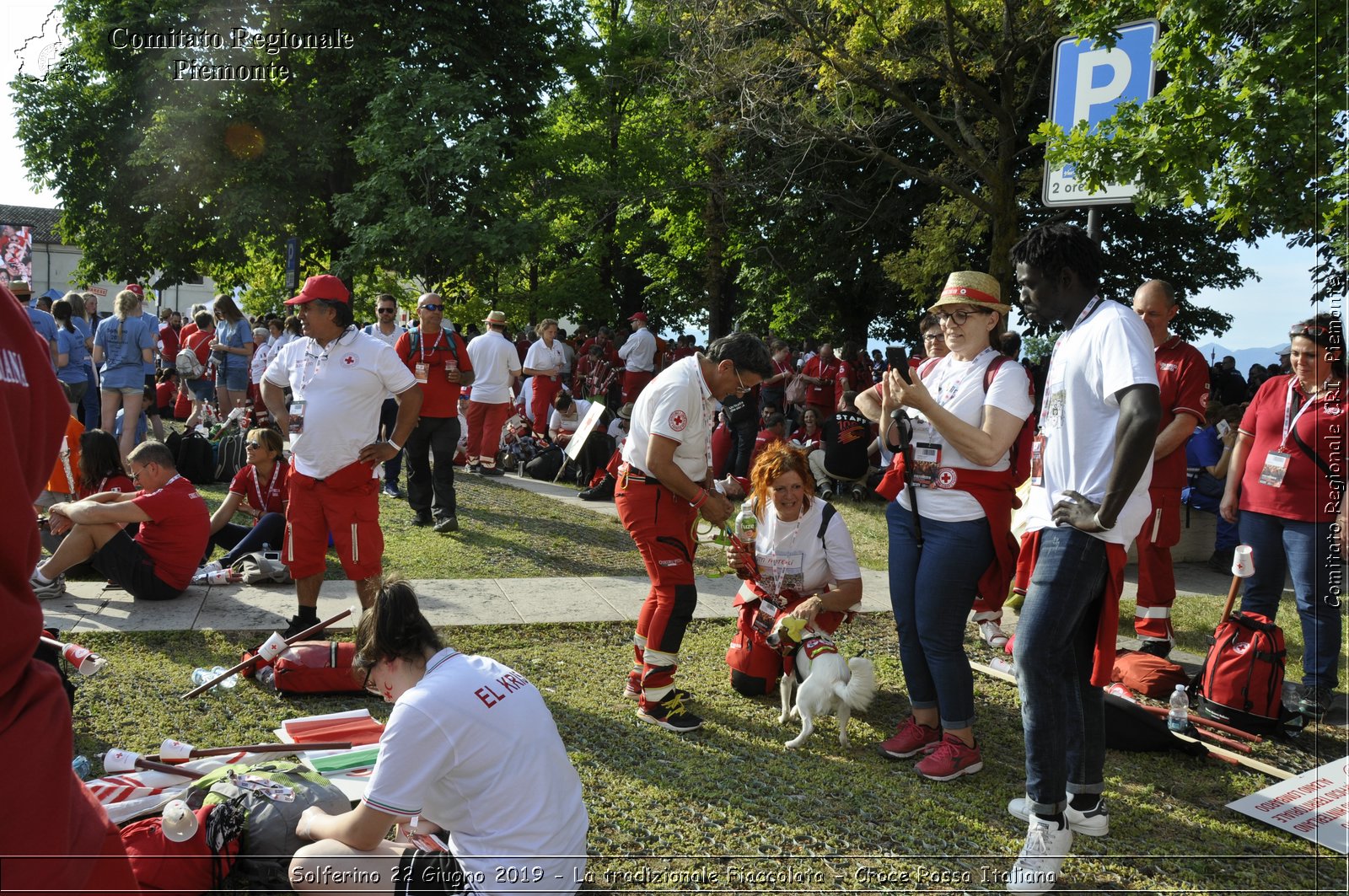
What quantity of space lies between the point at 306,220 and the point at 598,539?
757 inches

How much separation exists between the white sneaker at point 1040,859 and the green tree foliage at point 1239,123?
10.1ft

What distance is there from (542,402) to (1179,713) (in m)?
10.7

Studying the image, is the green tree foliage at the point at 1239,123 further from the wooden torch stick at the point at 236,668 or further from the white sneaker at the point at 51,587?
the white sneaker at the point at 51,587

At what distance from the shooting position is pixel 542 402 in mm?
14414

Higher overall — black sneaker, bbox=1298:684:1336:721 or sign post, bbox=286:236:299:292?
sign post, bbox=286:236:299:292

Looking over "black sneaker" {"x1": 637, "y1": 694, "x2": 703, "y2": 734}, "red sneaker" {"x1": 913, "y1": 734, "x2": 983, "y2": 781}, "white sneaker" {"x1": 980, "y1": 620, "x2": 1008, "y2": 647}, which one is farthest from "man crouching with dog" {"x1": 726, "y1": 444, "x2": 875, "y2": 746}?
"white sneaker" {"x1": 980, "y1": 620, "x2": 1008, "y2": 647}

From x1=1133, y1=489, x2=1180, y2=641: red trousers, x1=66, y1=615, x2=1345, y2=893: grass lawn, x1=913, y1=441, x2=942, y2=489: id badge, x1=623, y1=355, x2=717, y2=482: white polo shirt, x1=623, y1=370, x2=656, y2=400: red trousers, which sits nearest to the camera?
x1=66, y1=615, x2=1345, y2=893: grass lawn

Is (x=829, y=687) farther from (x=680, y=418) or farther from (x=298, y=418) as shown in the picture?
(x=298, y=418)

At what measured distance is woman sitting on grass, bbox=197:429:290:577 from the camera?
24.2ft

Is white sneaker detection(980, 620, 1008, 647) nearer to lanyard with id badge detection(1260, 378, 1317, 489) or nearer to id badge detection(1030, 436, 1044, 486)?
lanyard with id badge detection(1260, 378, 1317, 489)

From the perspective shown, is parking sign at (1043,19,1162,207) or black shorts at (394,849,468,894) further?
parking sign at (1043,19,1162,207)

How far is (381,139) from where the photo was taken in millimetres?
21578

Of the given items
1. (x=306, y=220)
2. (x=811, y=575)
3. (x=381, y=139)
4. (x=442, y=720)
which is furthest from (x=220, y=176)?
(x=442, y=720)

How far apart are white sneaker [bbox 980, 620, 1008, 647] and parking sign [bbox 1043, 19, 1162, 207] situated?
2.69m
